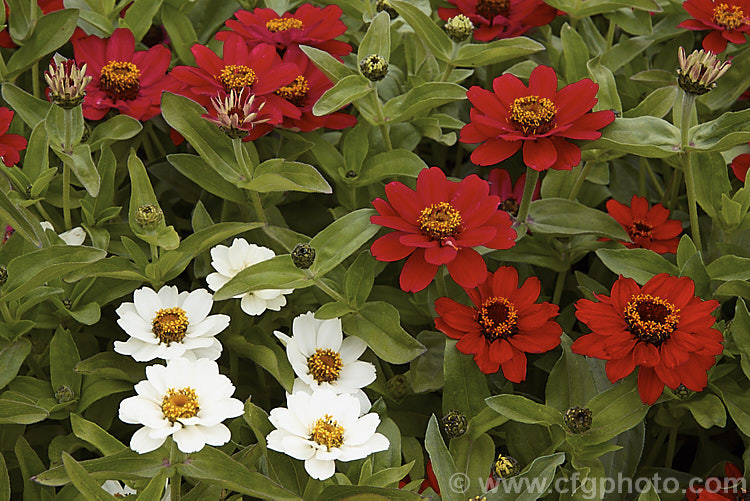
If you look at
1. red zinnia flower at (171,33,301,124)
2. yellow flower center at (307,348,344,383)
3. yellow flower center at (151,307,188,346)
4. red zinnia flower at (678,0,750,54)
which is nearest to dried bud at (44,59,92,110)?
red zinnia flower at (171,33,301,124)

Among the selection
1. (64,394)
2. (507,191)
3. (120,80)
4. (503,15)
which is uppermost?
(503,15)

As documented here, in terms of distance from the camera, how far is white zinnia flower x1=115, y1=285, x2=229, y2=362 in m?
0.81

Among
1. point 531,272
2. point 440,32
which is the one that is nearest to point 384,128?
point 440,32

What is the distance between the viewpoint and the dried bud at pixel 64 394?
84 centimetres

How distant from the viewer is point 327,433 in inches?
28.6

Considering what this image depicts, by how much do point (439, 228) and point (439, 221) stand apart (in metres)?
0.01

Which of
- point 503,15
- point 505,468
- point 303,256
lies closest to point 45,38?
point 303,256

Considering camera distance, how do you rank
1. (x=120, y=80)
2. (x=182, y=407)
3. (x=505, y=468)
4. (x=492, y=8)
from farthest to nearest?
(x=492, y=8) → (x=120, y=80) → (x=505, y=468) → (x=182, y=407)

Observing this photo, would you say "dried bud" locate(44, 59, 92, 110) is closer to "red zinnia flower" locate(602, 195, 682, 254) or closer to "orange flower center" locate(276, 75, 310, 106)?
"orange flower center" locate(276, 75, 310, 106)

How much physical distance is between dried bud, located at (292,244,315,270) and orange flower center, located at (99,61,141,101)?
1.16ft

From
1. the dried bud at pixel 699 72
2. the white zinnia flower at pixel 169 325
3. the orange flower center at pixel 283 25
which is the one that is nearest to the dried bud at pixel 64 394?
the white zinnia flower at pixel 169 325

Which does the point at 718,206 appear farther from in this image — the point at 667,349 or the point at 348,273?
the point at 348,273

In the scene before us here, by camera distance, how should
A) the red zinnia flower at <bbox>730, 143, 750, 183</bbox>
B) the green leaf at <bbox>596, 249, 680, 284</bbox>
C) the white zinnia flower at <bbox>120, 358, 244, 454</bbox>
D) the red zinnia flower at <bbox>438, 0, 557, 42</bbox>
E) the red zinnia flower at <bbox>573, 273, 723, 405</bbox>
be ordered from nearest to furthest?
the white zinnia flower at <bbox>120, 358, 244, 454</bbox> → the red zinnia flower at <bbox>573, 273, 723, 405</bbox> → the green leaf at <bbox>596, 249, 680, 284</bbox> → the red zinnia flower at <bbox>730, 143, 750, 183</bbox> → the red zinnia flower at <bbox>438, 0, 557, 42</bbox>

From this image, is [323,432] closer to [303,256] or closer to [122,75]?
[303,256]
